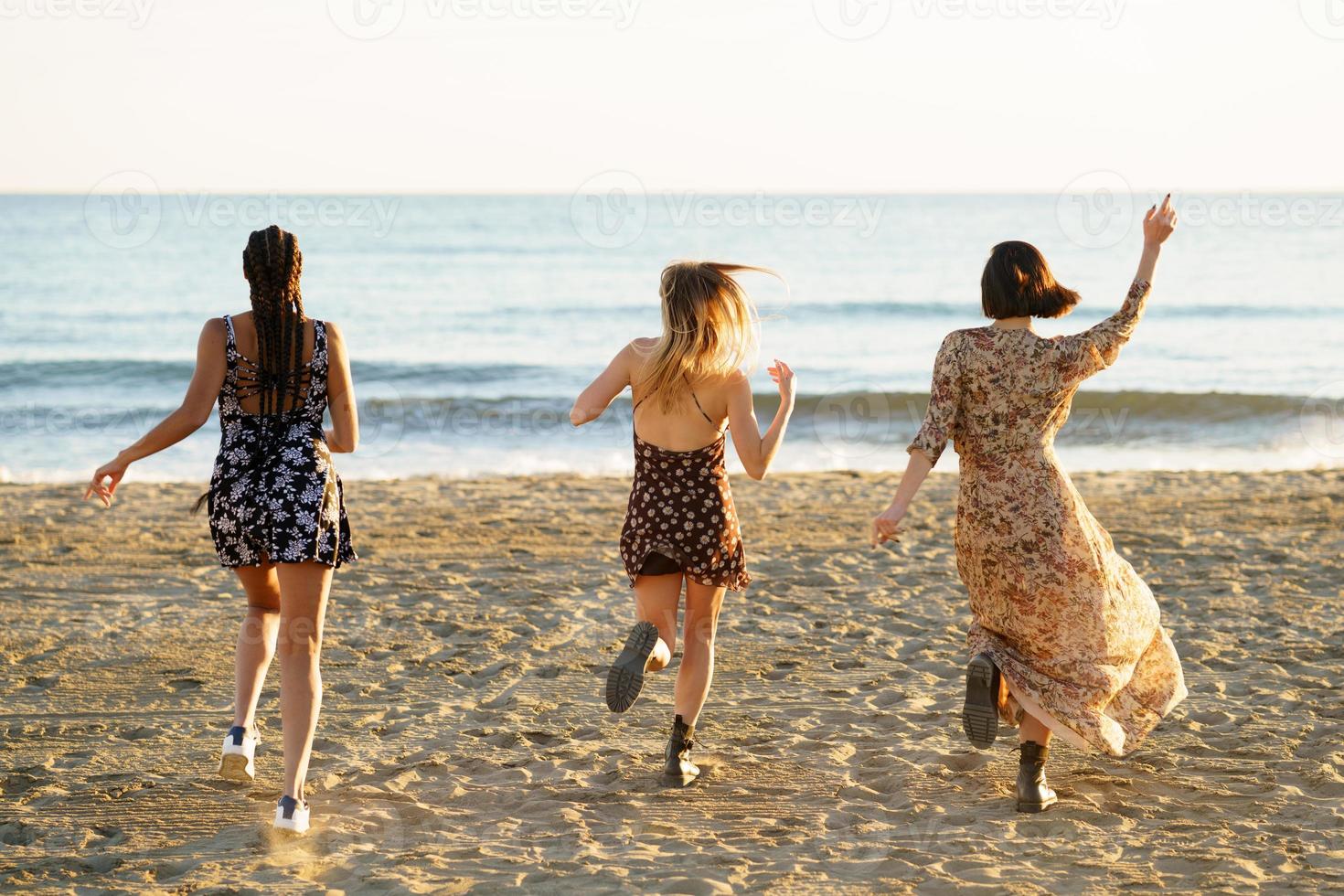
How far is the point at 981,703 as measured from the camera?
3.67 metres

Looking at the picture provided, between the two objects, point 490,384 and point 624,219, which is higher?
point 624,219

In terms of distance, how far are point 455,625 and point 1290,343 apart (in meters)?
21.1

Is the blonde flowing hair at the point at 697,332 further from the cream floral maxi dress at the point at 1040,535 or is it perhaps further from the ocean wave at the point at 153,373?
the ocean wave at the point at 153,373

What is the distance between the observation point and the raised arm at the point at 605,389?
150 inches

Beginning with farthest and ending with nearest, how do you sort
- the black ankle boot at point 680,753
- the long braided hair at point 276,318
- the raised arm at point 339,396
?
1. the black ankle boot at point 680,753
2. the raised arm at point 339,396
3. the long braided hair at point 276,318

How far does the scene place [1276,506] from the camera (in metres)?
8.81

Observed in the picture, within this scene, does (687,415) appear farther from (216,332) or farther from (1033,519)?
(216,332)

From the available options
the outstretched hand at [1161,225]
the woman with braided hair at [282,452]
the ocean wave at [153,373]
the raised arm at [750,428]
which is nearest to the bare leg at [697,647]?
the raised arm at [750,428]

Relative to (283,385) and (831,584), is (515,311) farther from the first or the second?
(283,385)

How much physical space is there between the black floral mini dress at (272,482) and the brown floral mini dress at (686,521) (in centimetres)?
94

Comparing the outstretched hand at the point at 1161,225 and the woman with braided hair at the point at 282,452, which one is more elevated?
the outstretched hand at the point at 1161,225

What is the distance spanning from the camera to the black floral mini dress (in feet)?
11.5

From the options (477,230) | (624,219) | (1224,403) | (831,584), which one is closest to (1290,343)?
(1224,403)

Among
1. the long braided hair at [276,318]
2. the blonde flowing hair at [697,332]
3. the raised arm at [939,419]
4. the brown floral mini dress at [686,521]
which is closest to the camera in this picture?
the long braided hair at [276,318]
